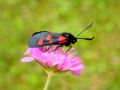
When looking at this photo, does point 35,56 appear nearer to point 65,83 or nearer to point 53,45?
point 53,45

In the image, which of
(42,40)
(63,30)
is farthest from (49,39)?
(63,30)

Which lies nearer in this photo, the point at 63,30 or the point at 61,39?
the point at 61,39

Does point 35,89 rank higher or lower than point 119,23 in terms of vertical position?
lower

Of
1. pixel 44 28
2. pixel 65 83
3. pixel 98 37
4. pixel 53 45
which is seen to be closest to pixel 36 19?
pixel 44 28

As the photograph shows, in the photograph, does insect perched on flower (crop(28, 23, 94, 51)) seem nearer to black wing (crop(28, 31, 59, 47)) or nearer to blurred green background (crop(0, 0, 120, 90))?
black wing (crop(28, 31, 59, 47))

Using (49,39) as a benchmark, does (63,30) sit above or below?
above

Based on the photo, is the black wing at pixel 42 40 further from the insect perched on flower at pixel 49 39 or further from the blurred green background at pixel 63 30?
the blurred green background at pixel 63 30

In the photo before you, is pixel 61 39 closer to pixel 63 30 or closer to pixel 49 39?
pixel 49 39

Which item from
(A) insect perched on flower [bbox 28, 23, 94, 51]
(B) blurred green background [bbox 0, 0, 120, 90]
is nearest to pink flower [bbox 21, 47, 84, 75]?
(A) insect perched on flower [bbox 28, 23, 94, 51]
